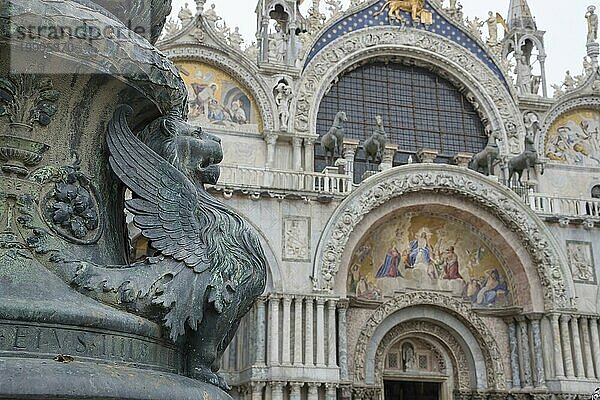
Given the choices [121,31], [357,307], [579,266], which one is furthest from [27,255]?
[579,266]

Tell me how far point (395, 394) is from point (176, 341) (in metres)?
15.1

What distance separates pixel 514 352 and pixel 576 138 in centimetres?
682

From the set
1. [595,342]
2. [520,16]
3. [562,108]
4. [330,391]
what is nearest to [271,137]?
[330,391]

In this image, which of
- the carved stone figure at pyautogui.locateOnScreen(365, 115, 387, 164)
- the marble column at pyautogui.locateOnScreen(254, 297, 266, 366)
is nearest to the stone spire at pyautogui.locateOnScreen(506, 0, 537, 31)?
the carved stone figure at pyautogui.locateOnScreen(365, 115, 387, 164)

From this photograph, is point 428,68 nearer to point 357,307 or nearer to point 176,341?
point 357,307

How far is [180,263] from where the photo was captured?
10.9 feet

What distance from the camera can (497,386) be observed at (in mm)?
16078

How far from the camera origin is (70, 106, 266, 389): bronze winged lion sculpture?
319cm

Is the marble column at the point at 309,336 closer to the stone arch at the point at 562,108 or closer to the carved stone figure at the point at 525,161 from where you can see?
the carved stone figure at the point at 525,161

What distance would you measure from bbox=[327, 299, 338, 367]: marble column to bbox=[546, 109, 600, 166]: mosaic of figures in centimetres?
844

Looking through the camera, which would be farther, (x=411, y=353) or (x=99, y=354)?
(x=411, y=353)

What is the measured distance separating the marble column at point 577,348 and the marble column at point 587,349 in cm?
12

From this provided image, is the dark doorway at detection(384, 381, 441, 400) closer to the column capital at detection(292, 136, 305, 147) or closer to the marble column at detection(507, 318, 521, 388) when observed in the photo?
the marble column at detection(507, 318, 521, 388)

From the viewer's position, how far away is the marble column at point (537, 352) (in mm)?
15859
